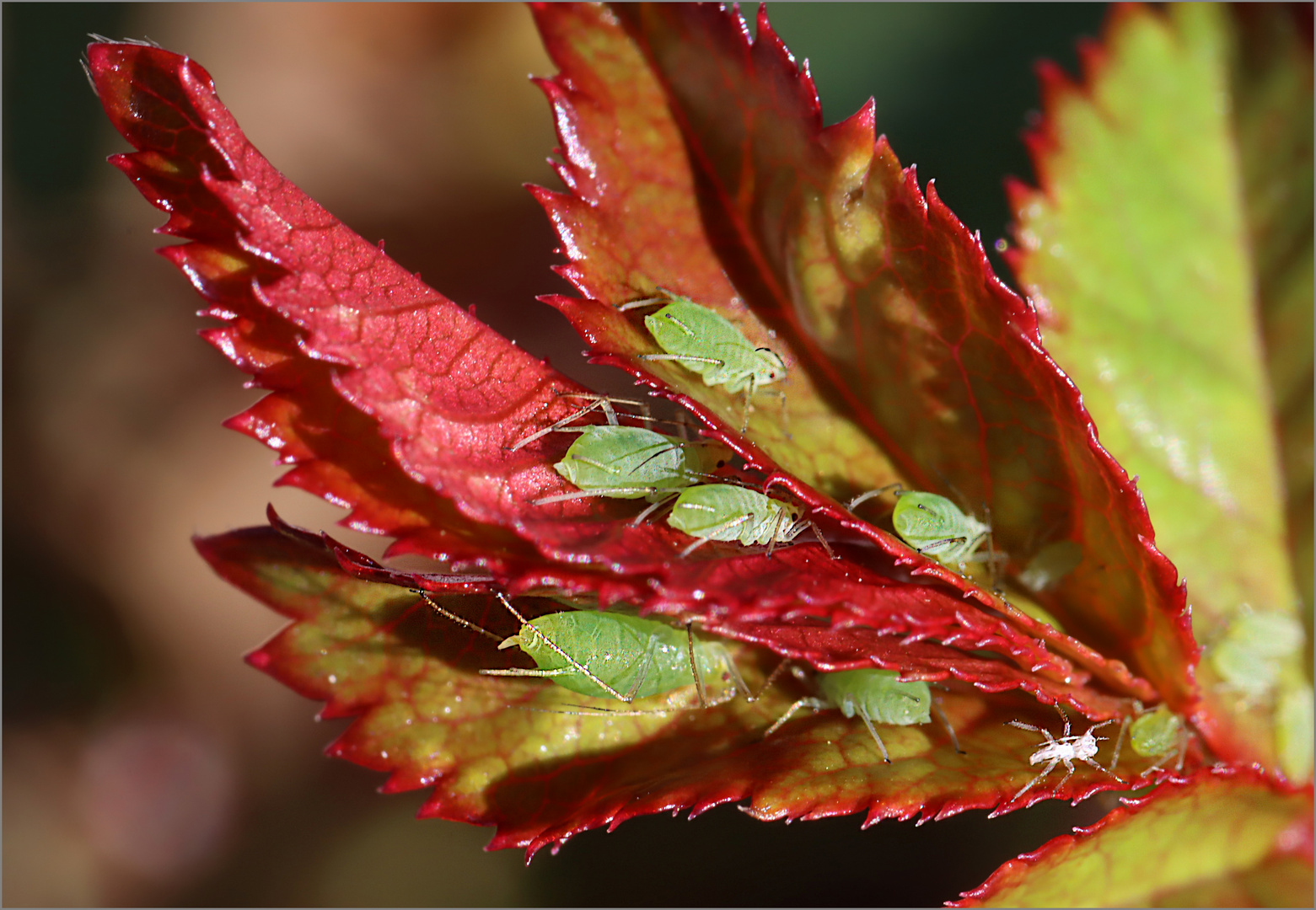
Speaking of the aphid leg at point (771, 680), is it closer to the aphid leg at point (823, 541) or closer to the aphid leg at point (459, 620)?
the aphid leg at point (823, 541)

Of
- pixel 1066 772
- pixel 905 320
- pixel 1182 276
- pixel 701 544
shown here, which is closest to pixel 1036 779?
pixel 1066 772

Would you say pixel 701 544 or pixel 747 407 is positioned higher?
pixel 747 407

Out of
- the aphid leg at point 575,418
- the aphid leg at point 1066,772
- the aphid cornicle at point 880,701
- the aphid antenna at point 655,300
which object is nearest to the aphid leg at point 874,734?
the aphid cornicle at point 880,701

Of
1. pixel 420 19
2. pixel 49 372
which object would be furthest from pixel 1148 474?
pixel 49 372

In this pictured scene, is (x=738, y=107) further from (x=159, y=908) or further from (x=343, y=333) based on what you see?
(x=159, y=908)

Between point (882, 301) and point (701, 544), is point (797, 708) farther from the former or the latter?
point (882, 301)

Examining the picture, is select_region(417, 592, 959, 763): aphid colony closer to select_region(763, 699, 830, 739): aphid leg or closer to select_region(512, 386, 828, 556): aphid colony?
select_region(763, 699, 830, 739): aphid leg

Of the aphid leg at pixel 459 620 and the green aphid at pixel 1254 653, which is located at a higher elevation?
the green aphid at pixel 1254 653
